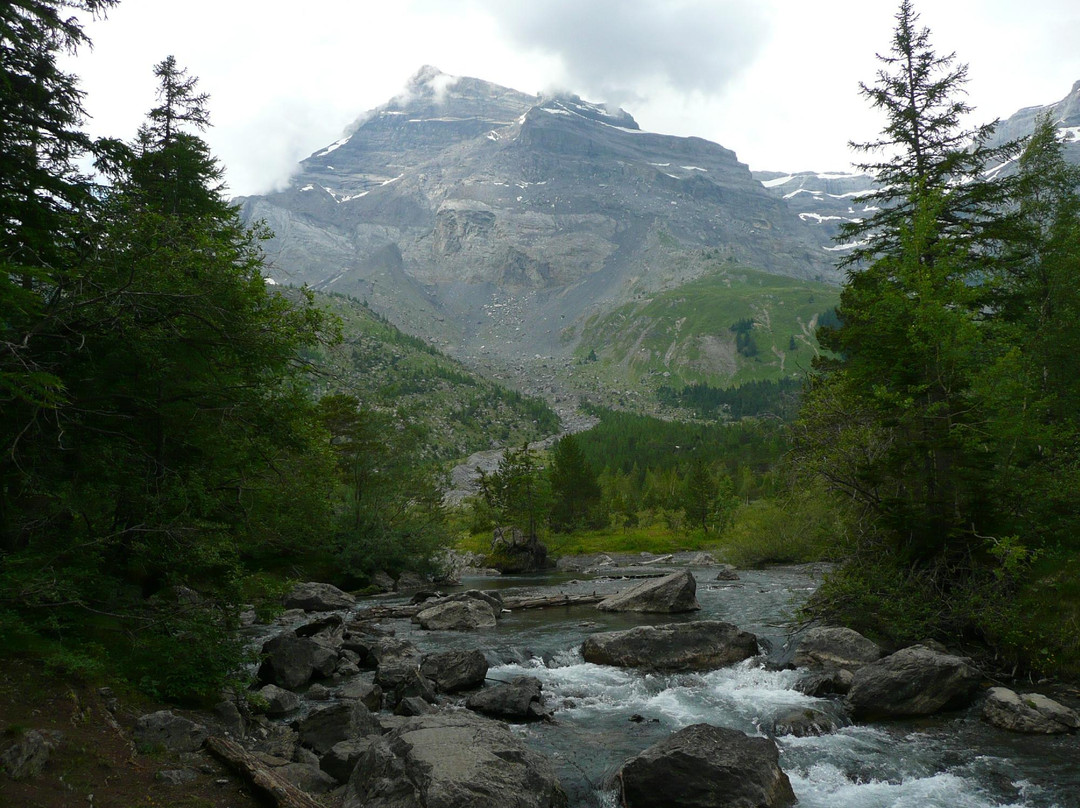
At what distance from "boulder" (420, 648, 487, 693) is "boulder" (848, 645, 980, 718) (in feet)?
36.5

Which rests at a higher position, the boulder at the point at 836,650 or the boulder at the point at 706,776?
the boulder at the point at 706,776

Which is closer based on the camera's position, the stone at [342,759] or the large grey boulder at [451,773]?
the large grey boulder at [451,773]

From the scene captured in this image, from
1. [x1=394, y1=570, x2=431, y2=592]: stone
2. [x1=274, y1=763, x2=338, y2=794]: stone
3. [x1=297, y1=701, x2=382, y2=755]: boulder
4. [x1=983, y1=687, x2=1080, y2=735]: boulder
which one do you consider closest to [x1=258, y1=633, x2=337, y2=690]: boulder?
[x1=297, y1=701, x2=382, y2=755]: boulder

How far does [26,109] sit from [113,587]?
1300 cm

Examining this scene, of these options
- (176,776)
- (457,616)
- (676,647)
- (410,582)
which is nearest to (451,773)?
(176,776)

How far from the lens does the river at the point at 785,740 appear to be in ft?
42.3

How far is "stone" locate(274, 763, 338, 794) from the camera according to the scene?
1244cm

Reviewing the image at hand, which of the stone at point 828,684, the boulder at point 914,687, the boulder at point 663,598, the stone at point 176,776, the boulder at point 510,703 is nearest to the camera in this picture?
the stone at point 176,776

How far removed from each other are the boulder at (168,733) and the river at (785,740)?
761cm

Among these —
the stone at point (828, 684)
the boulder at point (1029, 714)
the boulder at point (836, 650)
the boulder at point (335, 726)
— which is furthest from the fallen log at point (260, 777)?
the boulder at point (836, 650)

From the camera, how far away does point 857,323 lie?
23969 millimetres

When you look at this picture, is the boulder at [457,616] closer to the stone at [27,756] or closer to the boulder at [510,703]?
the boulder at [510,703]

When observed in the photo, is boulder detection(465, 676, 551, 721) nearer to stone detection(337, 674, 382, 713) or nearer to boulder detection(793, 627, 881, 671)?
stone detection(337, 674, 382, 713)

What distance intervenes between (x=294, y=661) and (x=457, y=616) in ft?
A: 40.3
